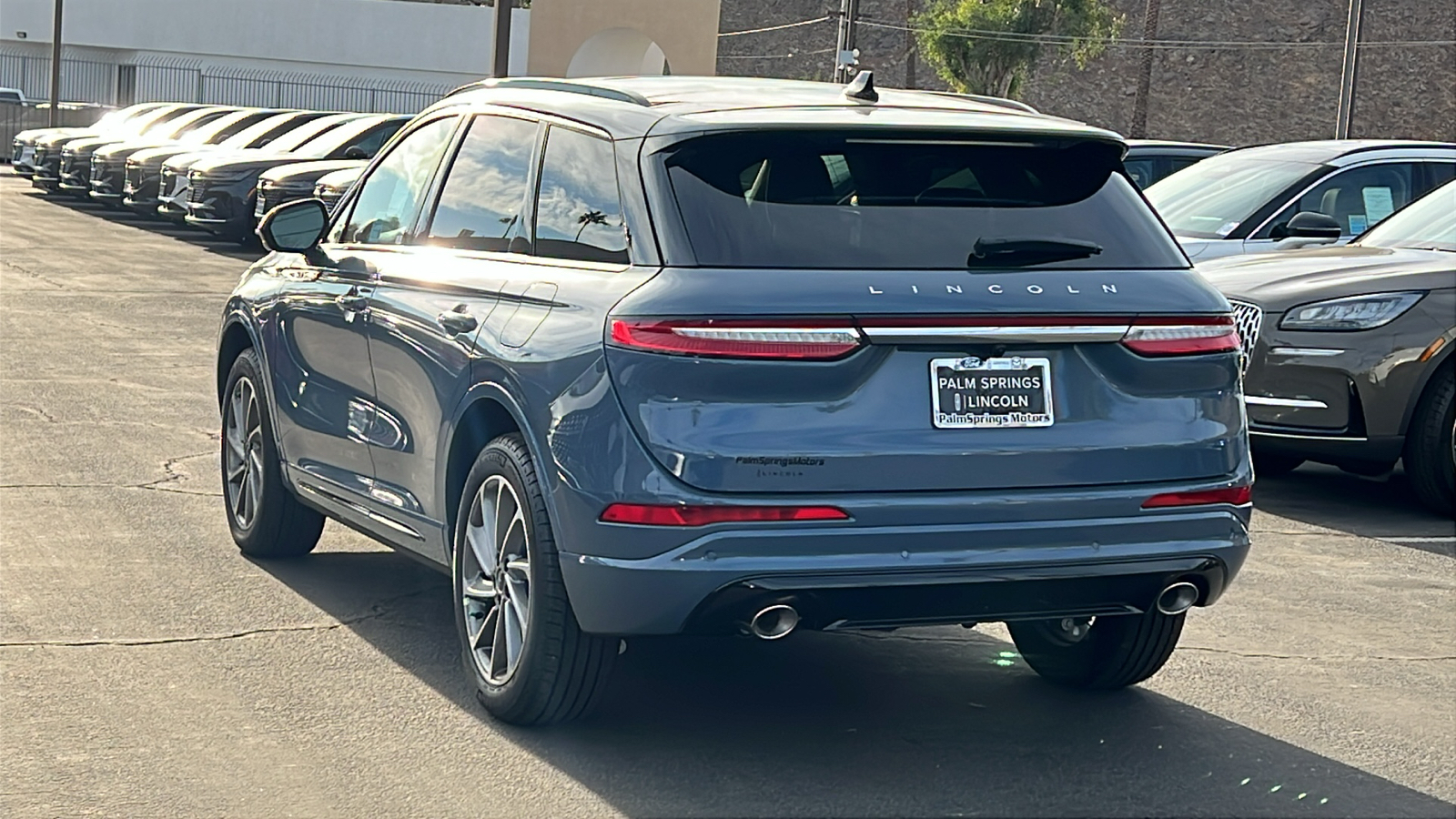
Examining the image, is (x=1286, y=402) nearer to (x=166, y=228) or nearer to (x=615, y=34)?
(x=166, y=228)

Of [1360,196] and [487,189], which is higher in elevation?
[487,189]

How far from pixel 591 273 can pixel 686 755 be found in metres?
1.27

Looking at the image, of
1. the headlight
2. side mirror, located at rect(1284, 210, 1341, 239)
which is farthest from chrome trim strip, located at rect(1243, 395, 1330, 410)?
side mirror, located at rect(1284, 210, 1341, 239)

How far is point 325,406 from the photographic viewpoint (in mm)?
6938

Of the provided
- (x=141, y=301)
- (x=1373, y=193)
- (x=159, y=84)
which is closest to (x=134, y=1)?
(x=159, y=84)

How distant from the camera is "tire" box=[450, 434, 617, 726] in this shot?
17.3ft

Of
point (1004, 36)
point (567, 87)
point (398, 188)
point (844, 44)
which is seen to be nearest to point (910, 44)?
point (1004, 36)

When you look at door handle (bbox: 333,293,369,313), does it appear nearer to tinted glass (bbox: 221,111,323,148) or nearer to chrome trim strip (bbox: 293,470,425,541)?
chrome trim strip (bbox: 293,470,425,541)

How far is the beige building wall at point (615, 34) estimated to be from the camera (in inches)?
1711

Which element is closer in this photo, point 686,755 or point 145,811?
point 145,811

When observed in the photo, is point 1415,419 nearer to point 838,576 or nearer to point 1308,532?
point 1308,532

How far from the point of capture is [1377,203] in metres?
13.2

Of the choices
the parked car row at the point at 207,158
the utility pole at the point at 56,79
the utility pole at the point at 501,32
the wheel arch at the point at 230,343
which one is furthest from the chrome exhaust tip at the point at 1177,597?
the utility pole at the point at 56,79

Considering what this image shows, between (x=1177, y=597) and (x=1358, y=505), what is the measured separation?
517 cm
